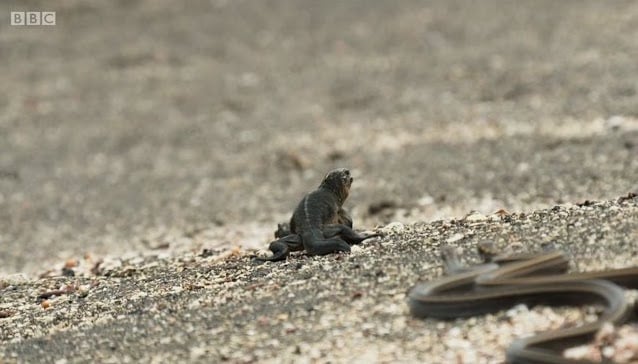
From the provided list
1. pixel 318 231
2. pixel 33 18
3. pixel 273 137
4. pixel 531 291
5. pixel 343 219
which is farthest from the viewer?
pixel 33 18

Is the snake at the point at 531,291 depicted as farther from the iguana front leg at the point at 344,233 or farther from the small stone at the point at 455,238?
the iguana front leg at the point at 344,233

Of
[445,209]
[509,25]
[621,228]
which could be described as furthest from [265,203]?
[509,25]

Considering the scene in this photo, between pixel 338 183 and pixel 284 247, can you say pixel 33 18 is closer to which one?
pixel 338 183

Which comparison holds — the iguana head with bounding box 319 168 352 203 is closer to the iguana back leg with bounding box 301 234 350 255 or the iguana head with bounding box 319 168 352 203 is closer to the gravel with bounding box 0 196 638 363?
the gravel with bounding box 0 196 638 363

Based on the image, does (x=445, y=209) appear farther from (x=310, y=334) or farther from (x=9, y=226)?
(x=310, y=334)

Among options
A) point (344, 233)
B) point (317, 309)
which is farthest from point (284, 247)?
point (317, 309)
